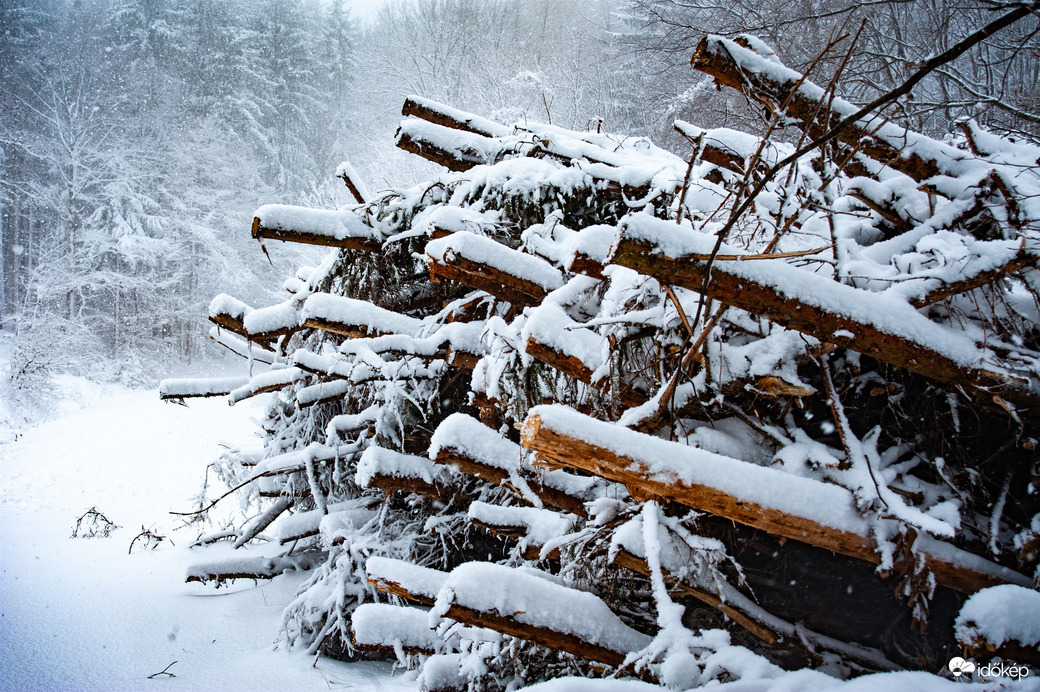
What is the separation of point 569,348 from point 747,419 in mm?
773

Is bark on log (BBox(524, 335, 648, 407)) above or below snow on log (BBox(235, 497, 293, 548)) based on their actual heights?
above

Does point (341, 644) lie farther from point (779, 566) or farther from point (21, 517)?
point (21, 517)

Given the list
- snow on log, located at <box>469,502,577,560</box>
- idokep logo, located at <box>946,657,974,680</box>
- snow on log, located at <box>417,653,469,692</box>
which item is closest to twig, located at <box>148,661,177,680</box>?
snow on log, located at <box>417,653,469,692</box>

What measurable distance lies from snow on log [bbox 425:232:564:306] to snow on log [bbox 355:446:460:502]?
1345 millimetres

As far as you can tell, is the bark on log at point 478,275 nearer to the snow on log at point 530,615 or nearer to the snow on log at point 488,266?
the snow on log at point 488,266

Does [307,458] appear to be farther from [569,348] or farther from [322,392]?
[569,348]

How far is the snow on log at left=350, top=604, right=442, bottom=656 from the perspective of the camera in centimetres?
244

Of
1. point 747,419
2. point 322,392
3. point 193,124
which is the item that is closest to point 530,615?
point 747,419

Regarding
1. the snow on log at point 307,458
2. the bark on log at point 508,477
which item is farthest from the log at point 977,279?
the snow on log at point 307,458

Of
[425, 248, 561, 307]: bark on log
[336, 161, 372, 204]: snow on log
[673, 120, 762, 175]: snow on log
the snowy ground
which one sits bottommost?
the snowy ground

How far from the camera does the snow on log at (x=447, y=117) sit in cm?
405

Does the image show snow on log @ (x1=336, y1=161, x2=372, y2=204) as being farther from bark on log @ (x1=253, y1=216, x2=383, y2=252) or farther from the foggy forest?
bark on log @ (x1=253, y1=216, x2=383, y2=252)

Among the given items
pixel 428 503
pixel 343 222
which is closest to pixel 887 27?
pixel 343 222

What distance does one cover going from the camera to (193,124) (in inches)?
839
